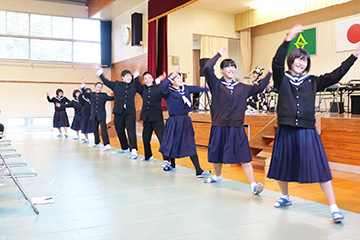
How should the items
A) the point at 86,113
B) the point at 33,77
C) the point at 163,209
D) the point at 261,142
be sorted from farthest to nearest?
the point at 33,77, the point at 86,113, the point at 261,142, the point at 163,209

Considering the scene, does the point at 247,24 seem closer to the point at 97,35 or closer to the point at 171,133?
the point at 97,35

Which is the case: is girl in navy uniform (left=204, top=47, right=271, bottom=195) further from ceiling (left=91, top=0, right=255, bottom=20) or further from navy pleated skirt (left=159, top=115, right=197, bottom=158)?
ceiling (left=91, top=0, right=255, bottom=20)

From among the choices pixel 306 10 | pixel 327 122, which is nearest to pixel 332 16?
pixel 306 10

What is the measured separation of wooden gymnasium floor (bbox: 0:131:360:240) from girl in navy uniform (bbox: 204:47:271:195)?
346mm

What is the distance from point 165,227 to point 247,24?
10930 mm

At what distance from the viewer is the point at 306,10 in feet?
33.0

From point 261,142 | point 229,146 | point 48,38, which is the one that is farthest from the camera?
point 48,38

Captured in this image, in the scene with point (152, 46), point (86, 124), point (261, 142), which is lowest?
point (261, 142)

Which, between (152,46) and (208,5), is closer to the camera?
(152,46)

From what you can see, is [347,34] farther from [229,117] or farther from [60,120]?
[60,120]

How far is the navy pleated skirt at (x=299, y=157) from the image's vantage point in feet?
9.04

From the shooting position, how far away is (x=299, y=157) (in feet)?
9.28

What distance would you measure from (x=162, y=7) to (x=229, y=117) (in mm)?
7199

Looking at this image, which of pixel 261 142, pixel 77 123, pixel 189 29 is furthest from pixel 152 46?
pixel 261 142
